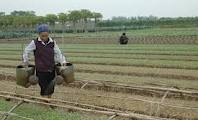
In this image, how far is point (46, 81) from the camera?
27.2ft

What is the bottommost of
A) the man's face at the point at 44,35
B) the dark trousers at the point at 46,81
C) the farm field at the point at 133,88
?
the farm field at the point at 133,88

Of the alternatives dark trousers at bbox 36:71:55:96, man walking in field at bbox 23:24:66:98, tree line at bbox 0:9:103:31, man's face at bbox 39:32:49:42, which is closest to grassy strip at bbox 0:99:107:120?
dark trousers at bbox 36:71:55:96

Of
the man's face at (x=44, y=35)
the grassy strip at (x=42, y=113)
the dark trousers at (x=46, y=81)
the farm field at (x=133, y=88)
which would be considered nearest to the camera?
the grassy strip at (x=42, y=113)

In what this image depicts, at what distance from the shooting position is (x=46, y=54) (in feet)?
26.4

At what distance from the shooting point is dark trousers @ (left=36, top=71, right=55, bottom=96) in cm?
821

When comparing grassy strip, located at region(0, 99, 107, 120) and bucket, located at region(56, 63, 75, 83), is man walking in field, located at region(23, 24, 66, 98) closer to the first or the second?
bucket, located at region(56, 63, 75, 83)

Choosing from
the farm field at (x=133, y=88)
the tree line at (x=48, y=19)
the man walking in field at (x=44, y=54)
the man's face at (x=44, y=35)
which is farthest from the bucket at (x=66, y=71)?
the tree line at (x=48, y=19)

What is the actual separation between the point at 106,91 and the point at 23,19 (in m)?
60.0

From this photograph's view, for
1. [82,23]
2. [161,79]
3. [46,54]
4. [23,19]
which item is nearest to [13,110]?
[46,54]

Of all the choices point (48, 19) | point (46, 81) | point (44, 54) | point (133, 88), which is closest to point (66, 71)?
point (46, 81)

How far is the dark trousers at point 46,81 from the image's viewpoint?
26.9 feet

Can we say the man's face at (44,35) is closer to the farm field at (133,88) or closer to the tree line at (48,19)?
the farm field at (133,88)

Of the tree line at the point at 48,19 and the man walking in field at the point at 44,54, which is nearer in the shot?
the man walking in field at the point at 44,54

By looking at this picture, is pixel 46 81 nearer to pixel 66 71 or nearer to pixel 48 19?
pixel 66 71
